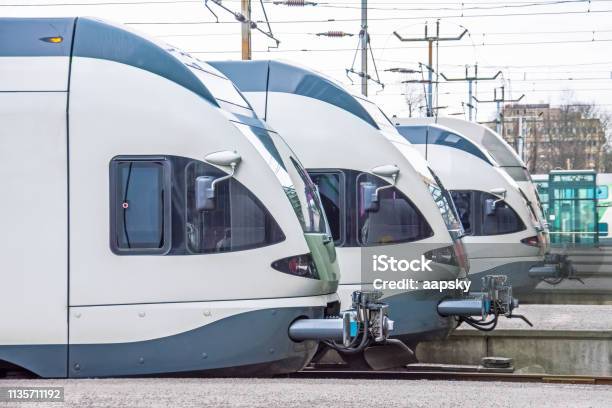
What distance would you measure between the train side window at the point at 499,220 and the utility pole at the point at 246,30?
5321 mm

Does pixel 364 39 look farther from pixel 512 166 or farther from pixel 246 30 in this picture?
pixel 512 166

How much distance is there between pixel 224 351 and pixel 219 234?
3.15 ft

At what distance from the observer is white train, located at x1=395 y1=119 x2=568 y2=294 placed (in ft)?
66.7

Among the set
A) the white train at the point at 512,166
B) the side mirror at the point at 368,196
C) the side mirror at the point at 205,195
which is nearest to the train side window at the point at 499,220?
the white train at the point at 512,166

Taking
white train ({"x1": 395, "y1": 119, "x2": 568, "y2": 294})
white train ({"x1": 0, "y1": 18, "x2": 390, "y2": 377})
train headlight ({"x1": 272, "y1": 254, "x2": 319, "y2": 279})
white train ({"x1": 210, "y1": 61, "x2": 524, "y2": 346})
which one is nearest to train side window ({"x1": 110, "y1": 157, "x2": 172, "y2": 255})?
white train ({"x1": 0, "y1": 18, "x2": 390, "y2": 377})

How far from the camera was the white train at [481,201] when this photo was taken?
20.3 meters

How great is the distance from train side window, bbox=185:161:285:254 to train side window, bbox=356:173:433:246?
3.59 m

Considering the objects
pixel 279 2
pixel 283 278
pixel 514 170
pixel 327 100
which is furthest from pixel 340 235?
pixel 279 2

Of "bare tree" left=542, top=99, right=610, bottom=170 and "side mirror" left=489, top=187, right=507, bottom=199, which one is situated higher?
"bare tree" left=542, top=99, right=610, bottom=170

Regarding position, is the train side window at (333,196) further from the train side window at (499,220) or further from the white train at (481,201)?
the train side window at (499,220)

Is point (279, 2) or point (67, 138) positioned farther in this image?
point (279, 2)

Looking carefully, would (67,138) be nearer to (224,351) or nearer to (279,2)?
(224,351)

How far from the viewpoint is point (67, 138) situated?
10047 mm

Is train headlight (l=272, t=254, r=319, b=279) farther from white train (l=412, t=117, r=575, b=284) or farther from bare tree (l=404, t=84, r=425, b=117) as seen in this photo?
bare tree (l=404, t=84, r=425, b=117)
